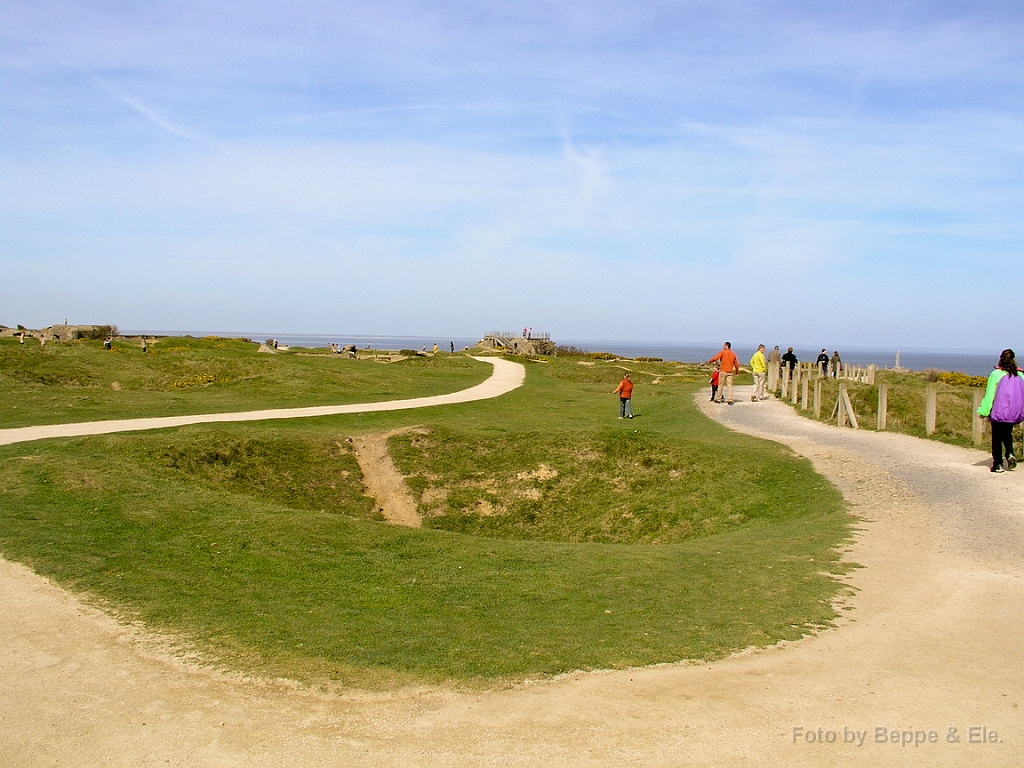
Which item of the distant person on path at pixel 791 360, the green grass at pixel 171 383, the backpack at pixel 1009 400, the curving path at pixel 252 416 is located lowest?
the curving path at pixel 252 416

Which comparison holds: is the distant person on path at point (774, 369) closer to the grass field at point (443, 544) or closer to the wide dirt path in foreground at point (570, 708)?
the grass field at point (443, 544)

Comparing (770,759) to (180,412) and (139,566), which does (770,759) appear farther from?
(180,412)

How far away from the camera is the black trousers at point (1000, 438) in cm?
1547

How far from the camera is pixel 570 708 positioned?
6.19 m

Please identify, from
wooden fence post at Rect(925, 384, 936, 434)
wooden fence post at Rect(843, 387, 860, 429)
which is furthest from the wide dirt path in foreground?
wooden fence post at Rect(843, 387, 860, 429)

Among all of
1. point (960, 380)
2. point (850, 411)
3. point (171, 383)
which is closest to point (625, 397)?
point (850, 411)

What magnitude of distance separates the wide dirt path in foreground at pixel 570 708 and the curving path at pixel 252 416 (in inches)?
466

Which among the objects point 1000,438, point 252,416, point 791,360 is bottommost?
point 252,416

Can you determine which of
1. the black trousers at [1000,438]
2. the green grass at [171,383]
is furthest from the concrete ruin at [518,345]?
the black trousers at [1000,438]

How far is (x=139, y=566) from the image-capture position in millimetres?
10008

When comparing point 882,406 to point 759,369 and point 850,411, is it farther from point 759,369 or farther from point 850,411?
point 759,369

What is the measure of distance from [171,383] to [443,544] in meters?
25.7

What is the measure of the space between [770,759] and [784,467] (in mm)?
12633

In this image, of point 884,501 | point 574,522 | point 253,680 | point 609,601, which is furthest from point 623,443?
point 253,680
